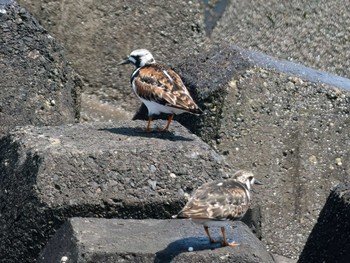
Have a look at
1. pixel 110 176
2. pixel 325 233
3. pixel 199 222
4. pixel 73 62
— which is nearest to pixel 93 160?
pixel 110 176

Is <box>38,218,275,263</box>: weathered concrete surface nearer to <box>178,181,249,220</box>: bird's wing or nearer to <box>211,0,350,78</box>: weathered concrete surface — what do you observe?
<box>178,181,249,220</box>: bird's wing

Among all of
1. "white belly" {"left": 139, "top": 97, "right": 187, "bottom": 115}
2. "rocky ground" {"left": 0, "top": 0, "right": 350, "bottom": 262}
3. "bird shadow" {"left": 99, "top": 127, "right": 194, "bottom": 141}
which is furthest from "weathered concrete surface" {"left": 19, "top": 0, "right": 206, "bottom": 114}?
"bird shadow" {"left": 99, "top": 127, "right": 194, "bottom": 141}

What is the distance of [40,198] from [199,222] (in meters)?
0.87

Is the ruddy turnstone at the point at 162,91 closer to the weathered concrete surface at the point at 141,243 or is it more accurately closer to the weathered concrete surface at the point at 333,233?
the weathered concrete surface at the point at 333,233

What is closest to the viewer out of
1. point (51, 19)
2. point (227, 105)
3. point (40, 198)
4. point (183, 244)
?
point (183, 244)

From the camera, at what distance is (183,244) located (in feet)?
21.3

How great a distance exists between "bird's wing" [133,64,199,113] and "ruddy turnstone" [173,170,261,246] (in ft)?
3.59

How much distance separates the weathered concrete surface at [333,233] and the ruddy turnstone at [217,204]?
0.53m

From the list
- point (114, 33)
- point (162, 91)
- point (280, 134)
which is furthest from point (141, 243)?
point (114, 33)

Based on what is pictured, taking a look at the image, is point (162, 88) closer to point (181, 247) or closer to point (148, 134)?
point (148, 134)

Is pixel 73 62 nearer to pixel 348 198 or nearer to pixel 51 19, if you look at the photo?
pixel 51 19

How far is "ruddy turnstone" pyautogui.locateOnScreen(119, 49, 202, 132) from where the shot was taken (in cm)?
794

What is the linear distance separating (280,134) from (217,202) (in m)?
1.91

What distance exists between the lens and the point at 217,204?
6660 mm
